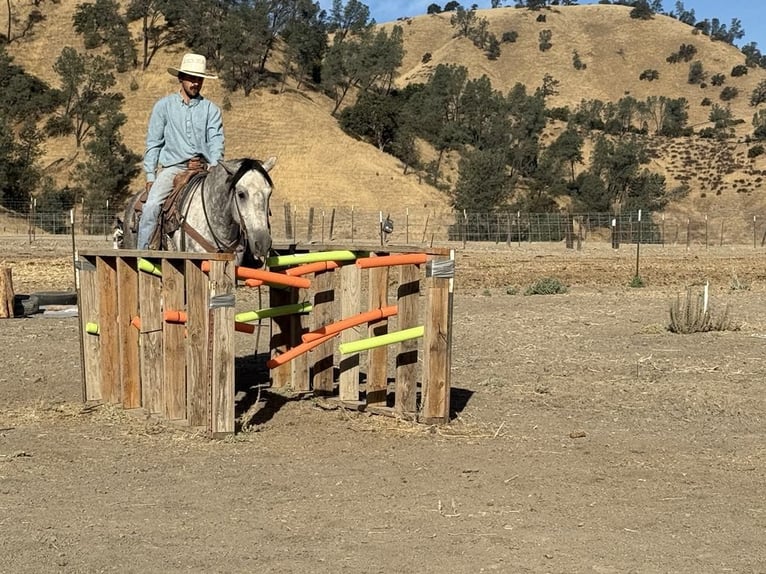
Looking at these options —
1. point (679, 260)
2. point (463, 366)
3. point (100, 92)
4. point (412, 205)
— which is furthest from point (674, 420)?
point (100, 92)

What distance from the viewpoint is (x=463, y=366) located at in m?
9.93

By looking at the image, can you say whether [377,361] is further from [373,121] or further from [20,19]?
[20,19]

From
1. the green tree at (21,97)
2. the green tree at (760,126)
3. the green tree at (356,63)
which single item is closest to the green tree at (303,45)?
the green tree at (356,63)

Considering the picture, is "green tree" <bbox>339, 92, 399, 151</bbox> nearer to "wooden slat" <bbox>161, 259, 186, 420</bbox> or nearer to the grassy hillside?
the grassy hillside

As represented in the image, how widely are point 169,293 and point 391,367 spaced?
144 inches

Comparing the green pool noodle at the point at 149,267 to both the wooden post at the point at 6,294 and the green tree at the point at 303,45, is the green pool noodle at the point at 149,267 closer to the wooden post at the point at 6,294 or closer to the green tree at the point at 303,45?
the wooden post at the point at 6,294

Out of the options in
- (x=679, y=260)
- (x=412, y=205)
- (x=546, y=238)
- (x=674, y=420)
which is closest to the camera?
(x=674, y=420)

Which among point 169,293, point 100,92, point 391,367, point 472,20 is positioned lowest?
point 391,367

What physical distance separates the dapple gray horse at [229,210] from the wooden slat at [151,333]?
0.47m

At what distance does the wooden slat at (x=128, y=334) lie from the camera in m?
7.57

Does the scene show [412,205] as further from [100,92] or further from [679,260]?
[679,260]

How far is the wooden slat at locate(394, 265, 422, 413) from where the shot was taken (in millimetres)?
7371

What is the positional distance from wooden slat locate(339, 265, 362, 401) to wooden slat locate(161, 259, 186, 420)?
4.88 ft

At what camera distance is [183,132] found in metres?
7.75
